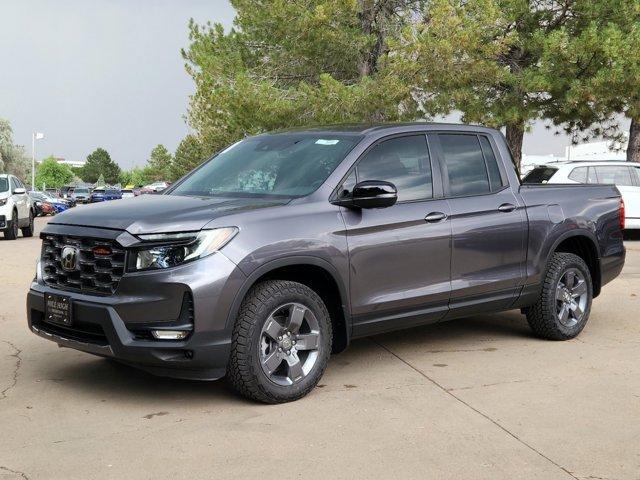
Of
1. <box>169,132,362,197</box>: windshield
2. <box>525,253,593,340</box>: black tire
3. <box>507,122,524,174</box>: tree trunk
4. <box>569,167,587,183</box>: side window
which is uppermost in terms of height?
<box>507,122,524,174</box>: tree trunk

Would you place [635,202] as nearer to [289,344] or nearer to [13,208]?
[13,208]

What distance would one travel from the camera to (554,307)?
7344mm

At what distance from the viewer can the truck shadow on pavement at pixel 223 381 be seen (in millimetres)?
5703

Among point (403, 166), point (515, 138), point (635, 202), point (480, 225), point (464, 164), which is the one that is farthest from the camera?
point (515, 138)

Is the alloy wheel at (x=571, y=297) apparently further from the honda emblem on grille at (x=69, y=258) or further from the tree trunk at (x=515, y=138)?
the tree trunk at (x=515, y=138)

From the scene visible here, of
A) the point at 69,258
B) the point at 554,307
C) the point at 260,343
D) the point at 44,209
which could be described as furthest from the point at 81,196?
the point at 260,343

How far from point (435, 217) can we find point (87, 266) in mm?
2470

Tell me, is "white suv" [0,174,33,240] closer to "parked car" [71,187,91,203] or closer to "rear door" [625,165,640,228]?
"rear door" [625,165,640,228]

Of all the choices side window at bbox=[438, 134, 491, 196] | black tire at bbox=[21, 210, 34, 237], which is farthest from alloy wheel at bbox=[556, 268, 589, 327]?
black tire at bbox=[21, 210, 34, 237]

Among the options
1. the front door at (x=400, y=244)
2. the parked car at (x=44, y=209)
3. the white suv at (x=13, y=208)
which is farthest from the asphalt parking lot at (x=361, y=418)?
the parked car at (x=44, y=209)

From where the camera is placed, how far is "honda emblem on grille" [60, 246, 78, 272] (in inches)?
215

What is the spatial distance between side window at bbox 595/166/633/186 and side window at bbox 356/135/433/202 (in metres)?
12.6

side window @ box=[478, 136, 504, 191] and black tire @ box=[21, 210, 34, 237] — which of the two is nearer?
side window @ box=[478, 136, 504, 191]

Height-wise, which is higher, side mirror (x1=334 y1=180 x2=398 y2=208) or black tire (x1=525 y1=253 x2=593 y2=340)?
Result: side mirror (x1=334 y1=180 x2=398 y2=208)
